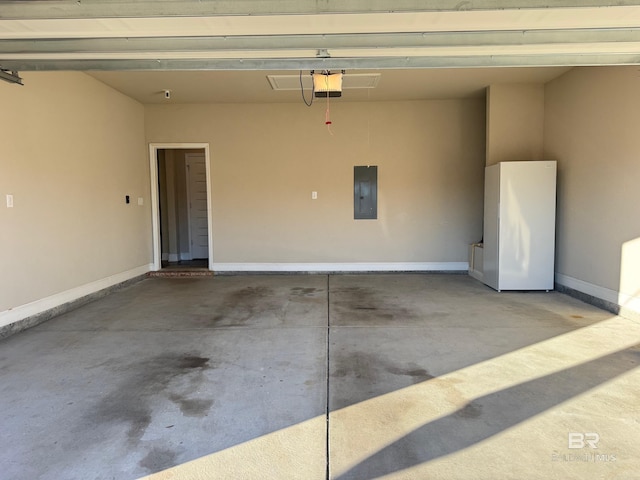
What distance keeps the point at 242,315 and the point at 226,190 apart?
117 inches

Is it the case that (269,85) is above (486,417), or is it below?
above

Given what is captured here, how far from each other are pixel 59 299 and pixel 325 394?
Result: 11.6 feet

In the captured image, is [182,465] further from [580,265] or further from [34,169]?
[580,265]

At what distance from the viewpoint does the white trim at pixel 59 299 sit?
364 centimetres

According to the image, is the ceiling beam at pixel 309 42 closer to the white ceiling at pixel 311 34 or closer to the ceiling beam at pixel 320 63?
the white ceiling at pixel 311 34

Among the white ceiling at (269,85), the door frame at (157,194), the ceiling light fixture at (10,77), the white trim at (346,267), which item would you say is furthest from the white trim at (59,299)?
the white ceiling at (269,85)

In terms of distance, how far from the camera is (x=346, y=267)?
6547 mm

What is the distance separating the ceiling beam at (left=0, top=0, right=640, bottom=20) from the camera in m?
2.20

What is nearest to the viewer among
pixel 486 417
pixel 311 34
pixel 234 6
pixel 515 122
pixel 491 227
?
pixel 486 417

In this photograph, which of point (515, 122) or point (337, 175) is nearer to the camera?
point (515, 122)

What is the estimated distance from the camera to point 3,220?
3576mm

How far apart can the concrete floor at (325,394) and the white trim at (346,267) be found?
2.15m

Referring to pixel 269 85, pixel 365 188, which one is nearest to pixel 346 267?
pixel 365 188

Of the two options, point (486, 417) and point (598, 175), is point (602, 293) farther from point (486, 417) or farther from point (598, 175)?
point (486, 417)
